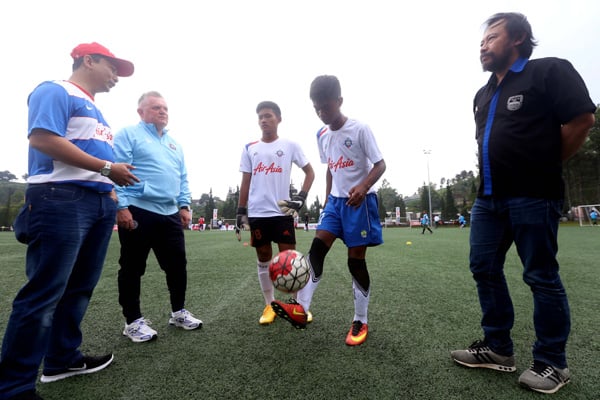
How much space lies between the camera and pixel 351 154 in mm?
2881

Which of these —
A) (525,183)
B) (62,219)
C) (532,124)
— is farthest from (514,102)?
(62,219)

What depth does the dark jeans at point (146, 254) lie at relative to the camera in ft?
9.41

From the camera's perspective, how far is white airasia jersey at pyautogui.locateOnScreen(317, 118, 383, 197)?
281 centimetres

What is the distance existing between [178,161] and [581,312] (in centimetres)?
465

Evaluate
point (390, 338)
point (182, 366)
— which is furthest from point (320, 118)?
point (182, 366)

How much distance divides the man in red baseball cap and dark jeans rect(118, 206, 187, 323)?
0.56 meters

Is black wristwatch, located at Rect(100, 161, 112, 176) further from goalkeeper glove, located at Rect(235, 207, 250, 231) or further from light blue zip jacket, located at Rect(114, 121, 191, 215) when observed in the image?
goalkeeper glove, located at Rect(235, 207, 250, 231)

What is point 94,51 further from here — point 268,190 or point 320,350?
point 320,350

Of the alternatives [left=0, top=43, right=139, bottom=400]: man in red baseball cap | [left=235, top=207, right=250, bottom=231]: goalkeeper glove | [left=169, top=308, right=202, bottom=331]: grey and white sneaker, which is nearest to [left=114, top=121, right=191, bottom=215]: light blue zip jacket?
[left=0, top=43, right=139, bottom=400]: man in red baseball cap

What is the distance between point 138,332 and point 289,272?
1.60m

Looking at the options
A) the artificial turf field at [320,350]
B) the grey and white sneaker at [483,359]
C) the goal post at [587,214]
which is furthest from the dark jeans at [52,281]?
the goal post at [587,214]

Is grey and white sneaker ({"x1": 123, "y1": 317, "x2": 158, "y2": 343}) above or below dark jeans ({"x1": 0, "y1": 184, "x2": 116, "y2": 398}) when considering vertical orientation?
below

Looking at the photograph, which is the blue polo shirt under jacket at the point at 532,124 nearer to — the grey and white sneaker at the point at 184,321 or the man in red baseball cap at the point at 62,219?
the man in red baseball cap at the point at 62,219

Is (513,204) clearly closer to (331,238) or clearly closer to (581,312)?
(331,238)
